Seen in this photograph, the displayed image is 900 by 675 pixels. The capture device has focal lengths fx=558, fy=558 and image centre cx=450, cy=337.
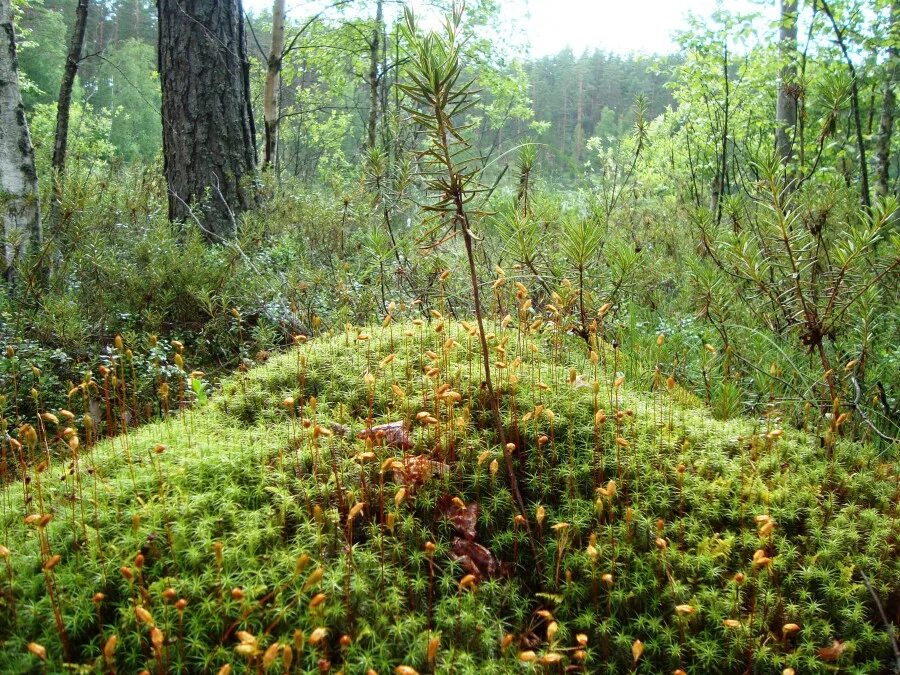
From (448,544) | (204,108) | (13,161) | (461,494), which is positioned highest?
(204,108)

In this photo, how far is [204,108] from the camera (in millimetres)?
6375

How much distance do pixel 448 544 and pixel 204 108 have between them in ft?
20.0

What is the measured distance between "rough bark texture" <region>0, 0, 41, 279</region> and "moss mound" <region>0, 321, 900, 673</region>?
3.05m

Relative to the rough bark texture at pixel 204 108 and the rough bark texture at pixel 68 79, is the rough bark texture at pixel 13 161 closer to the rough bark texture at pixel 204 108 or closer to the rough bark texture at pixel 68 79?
the rough bark texture at pixel 68 79

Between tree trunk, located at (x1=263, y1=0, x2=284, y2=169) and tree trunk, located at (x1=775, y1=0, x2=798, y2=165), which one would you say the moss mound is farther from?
tree trunk, located at (x1=263, y1=0, x2=284, y2=169)

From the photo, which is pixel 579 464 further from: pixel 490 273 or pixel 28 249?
pixel 28 249

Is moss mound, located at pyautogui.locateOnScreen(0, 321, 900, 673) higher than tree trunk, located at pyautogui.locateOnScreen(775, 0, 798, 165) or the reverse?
the reverse

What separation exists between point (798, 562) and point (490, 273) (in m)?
3.89

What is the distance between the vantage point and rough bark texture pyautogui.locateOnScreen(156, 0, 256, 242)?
6270mm

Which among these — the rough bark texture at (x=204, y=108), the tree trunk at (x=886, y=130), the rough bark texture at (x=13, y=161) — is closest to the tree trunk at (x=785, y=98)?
the tree trunk at (x=886, y=130)

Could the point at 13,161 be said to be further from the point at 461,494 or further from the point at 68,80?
the point at 461,494

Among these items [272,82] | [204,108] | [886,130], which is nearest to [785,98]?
[886,130]

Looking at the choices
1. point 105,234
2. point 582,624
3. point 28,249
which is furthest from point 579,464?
point 105,234

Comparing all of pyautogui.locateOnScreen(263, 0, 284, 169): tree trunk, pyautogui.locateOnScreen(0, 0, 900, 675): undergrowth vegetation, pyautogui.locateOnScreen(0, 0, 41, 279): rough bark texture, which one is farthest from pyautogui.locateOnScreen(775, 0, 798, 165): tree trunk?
pyautogui.locateOnScreen(0, 0, 41, 279): rough bark texture
